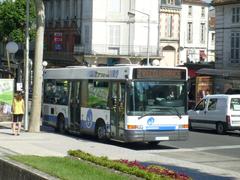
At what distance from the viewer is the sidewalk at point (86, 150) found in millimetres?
14062

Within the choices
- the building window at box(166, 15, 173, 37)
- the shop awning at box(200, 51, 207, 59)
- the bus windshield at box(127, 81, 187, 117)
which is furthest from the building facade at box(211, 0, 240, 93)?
the shop awning at box(200, 51, 207, 59)

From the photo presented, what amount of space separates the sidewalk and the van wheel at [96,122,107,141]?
25.3 inches

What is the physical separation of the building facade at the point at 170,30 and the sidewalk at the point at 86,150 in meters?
53.9

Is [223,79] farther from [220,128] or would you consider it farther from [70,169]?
[70,169]

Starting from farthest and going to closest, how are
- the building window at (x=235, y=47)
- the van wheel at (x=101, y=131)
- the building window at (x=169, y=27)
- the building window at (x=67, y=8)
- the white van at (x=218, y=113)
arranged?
the building window at (x=169, y=27)
the building window at (x=67, y=8)
the building window at (x=235, y=47)
the white van at (x=218, y=113)
the van wheel at (x=101, y=131)

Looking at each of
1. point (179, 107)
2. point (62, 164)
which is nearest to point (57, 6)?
point (179, 107)

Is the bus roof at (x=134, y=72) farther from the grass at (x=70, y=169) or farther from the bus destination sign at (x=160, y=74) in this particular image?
the grass at (x=70, y=169)

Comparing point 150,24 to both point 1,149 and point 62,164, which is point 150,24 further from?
point 62,164

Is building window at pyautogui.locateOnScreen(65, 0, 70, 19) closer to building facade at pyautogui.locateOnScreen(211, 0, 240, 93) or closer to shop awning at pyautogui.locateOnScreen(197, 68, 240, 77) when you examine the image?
building facade at pyautogui.locateOnScreen(211, 0, 240, 93)

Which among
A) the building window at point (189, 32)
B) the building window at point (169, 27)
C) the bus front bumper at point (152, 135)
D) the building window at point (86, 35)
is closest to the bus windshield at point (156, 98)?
the bus front bumper at point (152, 135)

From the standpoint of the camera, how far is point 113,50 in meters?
69.2

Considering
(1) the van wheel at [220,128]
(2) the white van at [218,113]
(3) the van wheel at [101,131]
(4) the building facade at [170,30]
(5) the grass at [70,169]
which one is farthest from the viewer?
(4) the building facade at [170,30]

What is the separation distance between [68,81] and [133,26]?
44.6 m

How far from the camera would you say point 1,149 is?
17.3 m
